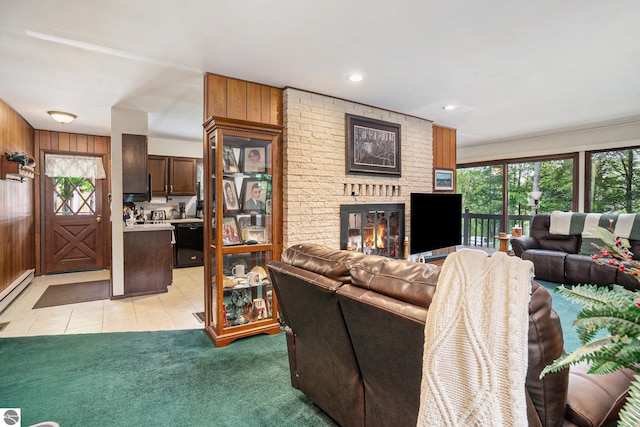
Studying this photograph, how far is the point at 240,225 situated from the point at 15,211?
3577 millimetres

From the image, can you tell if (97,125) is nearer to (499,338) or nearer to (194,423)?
(194,423)

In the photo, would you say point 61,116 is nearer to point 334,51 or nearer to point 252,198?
point 252,198

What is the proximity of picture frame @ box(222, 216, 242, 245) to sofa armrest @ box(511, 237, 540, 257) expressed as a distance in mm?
4579

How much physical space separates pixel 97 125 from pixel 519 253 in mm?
7009

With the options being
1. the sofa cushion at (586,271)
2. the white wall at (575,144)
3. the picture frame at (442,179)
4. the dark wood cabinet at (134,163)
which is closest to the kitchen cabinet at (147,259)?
the dark wood cabinet at (134,163)

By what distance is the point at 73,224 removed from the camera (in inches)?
227

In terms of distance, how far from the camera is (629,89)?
11.5ft

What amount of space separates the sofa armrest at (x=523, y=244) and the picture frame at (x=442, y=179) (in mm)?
1372

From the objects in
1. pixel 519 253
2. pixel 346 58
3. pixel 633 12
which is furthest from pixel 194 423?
pixel 519 253

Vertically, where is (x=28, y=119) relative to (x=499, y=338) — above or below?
above

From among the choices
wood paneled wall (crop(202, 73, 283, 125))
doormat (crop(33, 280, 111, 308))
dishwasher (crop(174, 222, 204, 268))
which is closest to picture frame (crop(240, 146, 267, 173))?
wood paneled wall (crop(202, 73, 283, 125))

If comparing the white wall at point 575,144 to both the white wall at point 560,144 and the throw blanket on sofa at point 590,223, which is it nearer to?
the white wall at point 560,144

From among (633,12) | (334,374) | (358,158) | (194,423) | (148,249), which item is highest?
(633,12)

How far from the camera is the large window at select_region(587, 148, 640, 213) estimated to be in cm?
506
